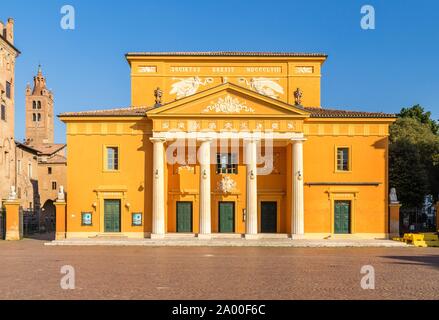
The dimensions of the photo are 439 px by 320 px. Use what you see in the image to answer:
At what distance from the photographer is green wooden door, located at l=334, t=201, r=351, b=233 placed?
115 ft

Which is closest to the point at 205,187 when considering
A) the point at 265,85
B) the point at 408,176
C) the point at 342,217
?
the point at 265,85

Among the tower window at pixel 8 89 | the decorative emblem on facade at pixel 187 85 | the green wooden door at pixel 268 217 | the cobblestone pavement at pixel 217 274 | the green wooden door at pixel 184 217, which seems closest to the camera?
the cobblestone pavement at pixel 217 274

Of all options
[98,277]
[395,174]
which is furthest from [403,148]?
[98,277]

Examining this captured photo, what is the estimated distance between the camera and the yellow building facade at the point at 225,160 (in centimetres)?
3397

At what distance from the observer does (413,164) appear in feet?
156

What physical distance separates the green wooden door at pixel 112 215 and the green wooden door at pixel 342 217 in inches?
555

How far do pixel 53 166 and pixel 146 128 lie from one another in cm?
3528

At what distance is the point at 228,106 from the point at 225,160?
4.69m

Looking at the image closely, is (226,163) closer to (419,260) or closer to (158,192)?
(158,192)

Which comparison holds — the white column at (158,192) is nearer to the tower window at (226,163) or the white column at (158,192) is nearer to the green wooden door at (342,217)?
the tower window at (226,163)

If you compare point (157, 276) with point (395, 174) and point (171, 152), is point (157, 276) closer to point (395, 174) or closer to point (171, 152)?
point (171, 152)

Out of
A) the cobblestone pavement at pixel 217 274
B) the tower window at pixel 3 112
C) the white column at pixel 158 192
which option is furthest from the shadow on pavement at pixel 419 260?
the tower window at pixel 3 112

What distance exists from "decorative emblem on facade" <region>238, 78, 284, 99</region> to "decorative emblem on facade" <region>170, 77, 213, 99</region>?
8.72ft

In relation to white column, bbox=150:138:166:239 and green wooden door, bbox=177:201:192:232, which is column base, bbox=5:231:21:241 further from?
green wooden door, bbox=177:201:192:232
